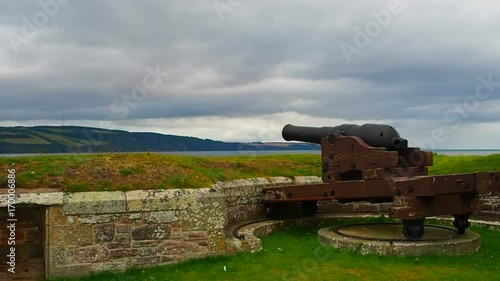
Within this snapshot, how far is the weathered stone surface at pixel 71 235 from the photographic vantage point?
7.82 m

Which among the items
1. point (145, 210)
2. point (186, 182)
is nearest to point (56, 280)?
point (145, 210)

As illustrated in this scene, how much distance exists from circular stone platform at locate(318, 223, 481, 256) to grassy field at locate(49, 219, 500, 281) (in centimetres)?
15

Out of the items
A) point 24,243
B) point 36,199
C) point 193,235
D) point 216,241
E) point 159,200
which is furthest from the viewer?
point 24,243

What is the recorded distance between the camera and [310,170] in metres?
14.5

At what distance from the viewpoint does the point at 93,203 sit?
7.97 metres

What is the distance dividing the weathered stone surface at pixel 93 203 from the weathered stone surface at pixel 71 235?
0.24m

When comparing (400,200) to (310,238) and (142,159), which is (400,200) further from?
(142,159)

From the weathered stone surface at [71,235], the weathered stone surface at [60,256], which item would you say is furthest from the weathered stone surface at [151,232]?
→ the weathered stone surface at [60,256]

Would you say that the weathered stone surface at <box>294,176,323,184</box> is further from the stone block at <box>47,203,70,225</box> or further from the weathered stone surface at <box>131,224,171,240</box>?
the stone block at <box>47,203,70,225</box>

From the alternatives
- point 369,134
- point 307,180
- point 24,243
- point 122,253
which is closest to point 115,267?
point 122,253

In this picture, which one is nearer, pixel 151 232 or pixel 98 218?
pixel 98 218

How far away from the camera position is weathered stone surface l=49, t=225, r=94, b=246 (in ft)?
25.7

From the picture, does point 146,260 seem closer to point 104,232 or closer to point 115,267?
point 115,267

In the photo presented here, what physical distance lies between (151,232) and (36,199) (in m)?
1.87
